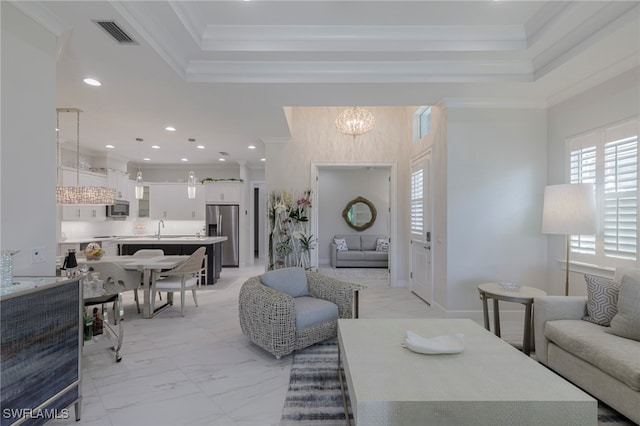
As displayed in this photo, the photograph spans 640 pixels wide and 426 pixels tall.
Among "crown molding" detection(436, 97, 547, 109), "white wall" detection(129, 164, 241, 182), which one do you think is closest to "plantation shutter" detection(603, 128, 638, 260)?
"crown molding" detection(436, 97, 547, 109)

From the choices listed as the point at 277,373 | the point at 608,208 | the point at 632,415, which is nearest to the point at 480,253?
the point at 608,208

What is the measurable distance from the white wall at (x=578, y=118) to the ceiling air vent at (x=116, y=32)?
4.20 m

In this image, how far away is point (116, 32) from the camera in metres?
2.48

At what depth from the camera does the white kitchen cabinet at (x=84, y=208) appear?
19.5 feet

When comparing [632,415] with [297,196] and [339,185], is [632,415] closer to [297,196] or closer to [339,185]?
[297,196]

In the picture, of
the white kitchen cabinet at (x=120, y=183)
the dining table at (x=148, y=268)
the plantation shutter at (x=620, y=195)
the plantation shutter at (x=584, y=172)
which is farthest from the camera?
the white kitchen cabinet at (x=120, y=183)

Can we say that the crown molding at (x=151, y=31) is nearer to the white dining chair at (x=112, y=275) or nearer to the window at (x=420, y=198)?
the white dining chair at (x=112, y=275)

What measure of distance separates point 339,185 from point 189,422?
7.55 m

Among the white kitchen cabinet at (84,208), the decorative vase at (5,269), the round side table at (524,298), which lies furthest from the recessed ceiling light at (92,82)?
the round side table at (524,298)

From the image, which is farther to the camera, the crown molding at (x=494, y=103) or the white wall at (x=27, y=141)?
the crown molding at (x=494, y=103)

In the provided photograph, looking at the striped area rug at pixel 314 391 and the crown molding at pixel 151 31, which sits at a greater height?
the crown molding at pixel 151 31

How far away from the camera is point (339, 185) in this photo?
9.19 metres

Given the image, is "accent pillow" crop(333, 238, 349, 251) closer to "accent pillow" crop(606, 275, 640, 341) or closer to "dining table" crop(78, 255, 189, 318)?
"dining table" crop(78, 255, 189, 318)

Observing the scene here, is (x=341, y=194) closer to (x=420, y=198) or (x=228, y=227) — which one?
(x=228, y=227)
